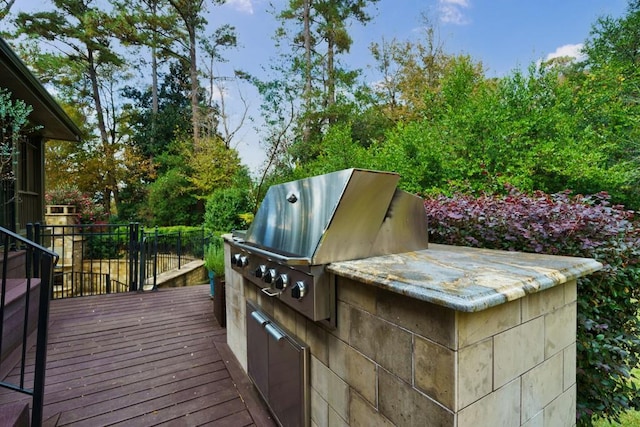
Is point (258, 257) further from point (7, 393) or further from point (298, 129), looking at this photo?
point (298, 129)

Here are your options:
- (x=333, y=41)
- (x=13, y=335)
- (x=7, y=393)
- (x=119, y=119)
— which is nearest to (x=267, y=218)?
(x=7, y=393)

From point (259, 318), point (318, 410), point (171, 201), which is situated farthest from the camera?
point (171, 201)

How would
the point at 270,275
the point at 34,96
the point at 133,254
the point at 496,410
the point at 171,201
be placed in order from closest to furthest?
the point at 496,410 < the point at 270,275 < the point at 34,96 < the point at 133,254 < the point at 171,201

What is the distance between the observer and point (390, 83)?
13281mm

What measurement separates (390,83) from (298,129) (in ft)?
16.4

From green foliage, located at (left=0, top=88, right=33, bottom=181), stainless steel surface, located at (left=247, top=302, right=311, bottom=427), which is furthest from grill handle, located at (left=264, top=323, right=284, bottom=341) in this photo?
green foliage, located at (left=0, top=88, right=33, bottom=181)

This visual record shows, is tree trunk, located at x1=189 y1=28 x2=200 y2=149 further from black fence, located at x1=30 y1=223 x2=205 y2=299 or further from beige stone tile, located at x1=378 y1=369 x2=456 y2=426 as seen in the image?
beige stone tile, located at x1=378 y1=369 x2=456 y2=426

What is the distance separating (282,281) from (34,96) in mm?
5049

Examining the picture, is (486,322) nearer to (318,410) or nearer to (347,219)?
(347,219)

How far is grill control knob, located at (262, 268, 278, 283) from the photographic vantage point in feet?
5.62

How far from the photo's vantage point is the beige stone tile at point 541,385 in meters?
1.13

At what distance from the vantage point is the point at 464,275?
3.75ft

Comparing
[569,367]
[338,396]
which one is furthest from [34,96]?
[569,367]

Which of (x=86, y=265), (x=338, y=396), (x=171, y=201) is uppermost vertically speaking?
(x=171, y=201)
